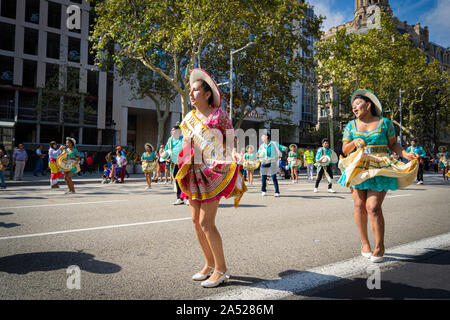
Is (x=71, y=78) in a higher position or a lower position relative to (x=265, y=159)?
higher

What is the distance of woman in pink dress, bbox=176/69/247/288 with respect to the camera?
2.97 m

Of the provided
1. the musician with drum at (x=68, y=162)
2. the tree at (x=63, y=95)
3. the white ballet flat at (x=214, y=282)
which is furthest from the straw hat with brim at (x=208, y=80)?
the tree at (x=63, y=95)

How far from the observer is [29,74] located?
107 ft

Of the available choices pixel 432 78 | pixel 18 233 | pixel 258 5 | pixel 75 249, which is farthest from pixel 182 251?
pixel 432 78

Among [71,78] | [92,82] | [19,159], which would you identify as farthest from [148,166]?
[92,82]

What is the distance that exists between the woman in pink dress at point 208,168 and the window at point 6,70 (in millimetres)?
33418

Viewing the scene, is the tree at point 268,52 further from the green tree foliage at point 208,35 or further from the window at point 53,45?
the window at point 53,45

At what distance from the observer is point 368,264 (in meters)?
3.61

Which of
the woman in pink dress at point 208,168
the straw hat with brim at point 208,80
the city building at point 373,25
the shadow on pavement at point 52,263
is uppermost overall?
the city building at point 373,25

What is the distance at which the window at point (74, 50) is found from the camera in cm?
3209

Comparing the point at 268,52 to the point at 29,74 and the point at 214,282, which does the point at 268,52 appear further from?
the point at 214,282

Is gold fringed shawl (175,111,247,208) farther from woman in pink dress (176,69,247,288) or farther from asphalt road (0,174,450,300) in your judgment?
asphalt road (0,174,450,300)

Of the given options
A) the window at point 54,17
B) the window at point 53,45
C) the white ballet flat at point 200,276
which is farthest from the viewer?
the window at point 54,17

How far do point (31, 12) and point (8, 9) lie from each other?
187cm
